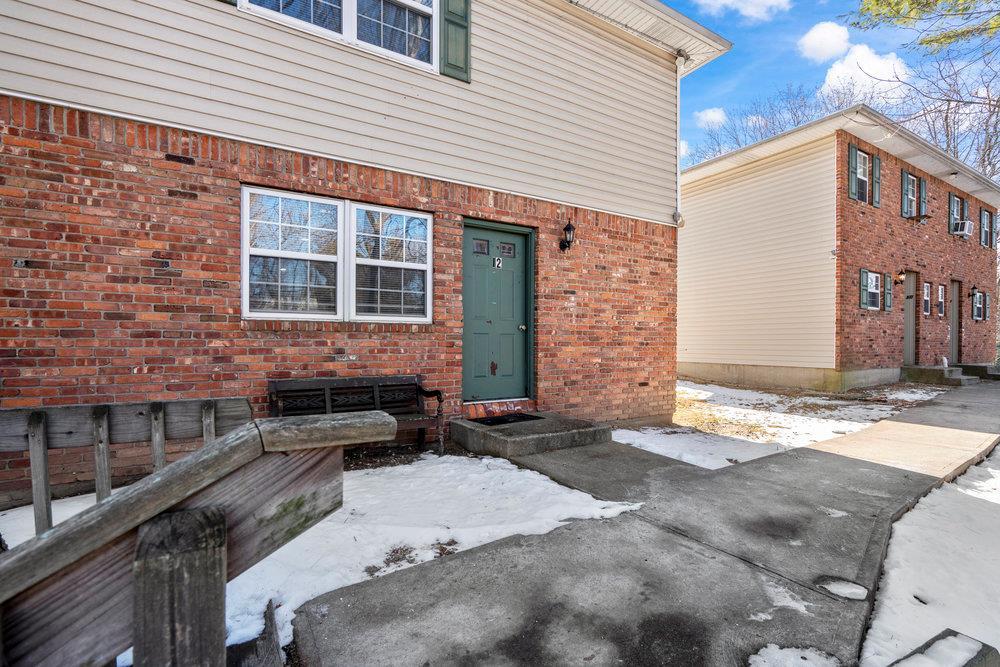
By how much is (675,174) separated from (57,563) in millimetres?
7873

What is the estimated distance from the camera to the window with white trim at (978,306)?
1554 cm

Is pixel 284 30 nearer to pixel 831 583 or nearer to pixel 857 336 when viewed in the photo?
pixel 831 583

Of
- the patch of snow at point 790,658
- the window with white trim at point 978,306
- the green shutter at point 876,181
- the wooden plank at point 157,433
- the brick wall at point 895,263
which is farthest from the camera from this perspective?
the window with white trim at point 978,306

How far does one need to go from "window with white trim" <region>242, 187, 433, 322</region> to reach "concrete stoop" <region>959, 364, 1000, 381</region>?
16.3 m

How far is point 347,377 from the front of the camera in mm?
4660

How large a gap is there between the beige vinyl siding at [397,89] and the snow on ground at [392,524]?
122 inches

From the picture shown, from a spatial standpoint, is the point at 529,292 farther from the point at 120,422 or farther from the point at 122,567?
the point at 122,567

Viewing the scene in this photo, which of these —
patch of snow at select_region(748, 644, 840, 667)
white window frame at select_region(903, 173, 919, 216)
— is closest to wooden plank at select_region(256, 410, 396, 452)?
patch of snow at select_region(748, 644, 840, 667)

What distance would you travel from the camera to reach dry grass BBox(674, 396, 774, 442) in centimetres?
640

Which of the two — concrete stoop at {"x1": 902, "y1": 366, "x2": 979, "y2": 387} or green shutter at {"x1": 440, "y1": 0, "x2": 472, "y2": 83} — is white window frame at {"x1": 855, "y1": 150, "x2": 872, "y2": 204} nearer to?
concrete stoop at {"x1": 902, "y1": 366, "x2": 979, "y2": 387}

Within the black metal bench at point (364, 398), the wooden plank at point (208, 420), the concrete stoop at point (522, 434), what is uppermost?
the wooden plank at point (208, 420)

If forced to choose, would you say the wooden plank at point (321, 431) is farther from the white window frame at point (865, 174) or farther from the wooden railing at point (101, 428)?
the white window frame at point (865, 174)

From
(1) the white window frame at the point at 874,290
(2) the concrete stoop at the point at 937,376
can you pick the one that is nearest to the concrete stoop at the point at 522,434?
(1) the white window frame at the point at 874,290

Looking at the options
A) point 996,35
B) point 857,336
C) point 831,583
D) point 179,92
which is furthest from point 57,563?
point 857,336
